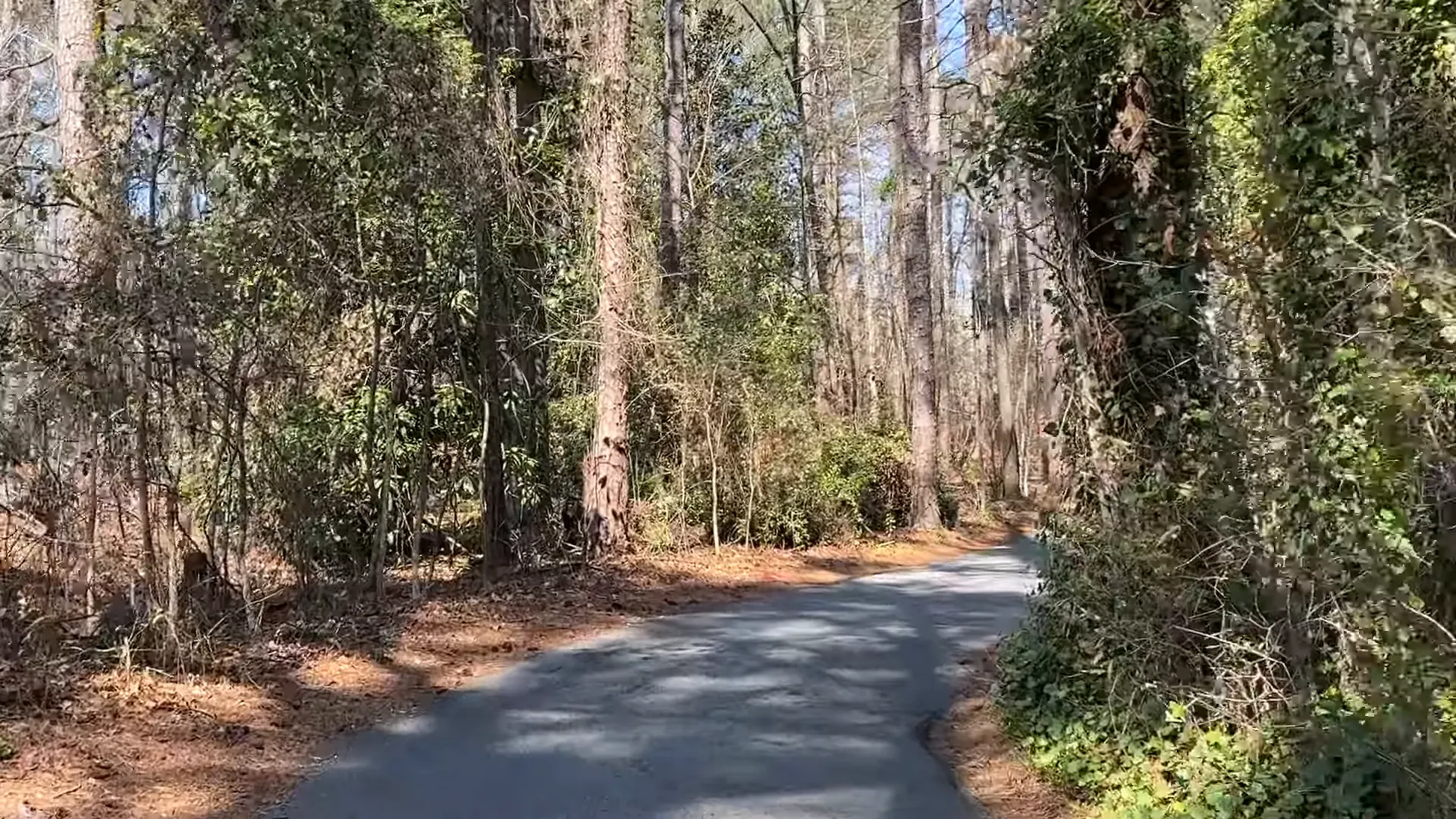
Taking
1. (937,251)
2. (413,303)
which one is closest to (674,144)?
(413,303)

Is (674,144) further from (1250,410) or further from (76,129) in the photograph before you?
(1250,410)

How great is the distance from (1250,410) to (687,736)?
12.7 feet

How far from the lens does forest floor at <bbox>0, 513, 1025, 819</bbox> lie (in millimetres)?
5938

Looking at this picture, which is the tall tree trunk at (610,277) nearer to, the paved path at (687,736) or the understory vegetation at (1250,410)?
the paved path at (687,736)

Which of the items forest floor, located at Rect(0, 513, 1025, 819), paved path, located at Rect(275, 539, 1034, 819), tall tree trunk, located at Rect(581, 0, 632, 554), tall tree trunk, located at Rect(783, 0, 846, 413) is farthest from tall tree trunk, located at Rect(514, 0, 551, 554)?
tall tree trunk, located at Rect(783, 0, 846, 413)

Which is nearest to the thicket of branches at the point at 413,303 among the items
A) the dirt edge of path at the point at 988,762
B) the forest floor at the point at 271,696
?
the forest floor at the point at 271,696

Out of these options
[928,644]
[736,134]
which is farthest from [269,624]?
[736,134]

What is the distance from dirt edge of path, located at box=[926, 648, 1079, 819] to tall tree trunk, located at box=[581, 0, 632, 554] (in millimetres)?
7075

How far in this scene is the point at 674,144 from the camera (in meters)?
19.8

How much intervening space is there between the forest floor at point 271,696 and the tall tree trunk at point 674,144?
22.7 feet

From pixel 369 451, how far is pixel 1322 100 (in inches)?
328

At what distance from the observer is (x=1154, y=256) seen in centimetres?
697

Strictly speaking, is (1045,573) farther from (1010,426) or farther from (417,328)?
(1010,426)

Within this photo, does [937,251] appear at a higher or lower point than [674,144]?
higher
